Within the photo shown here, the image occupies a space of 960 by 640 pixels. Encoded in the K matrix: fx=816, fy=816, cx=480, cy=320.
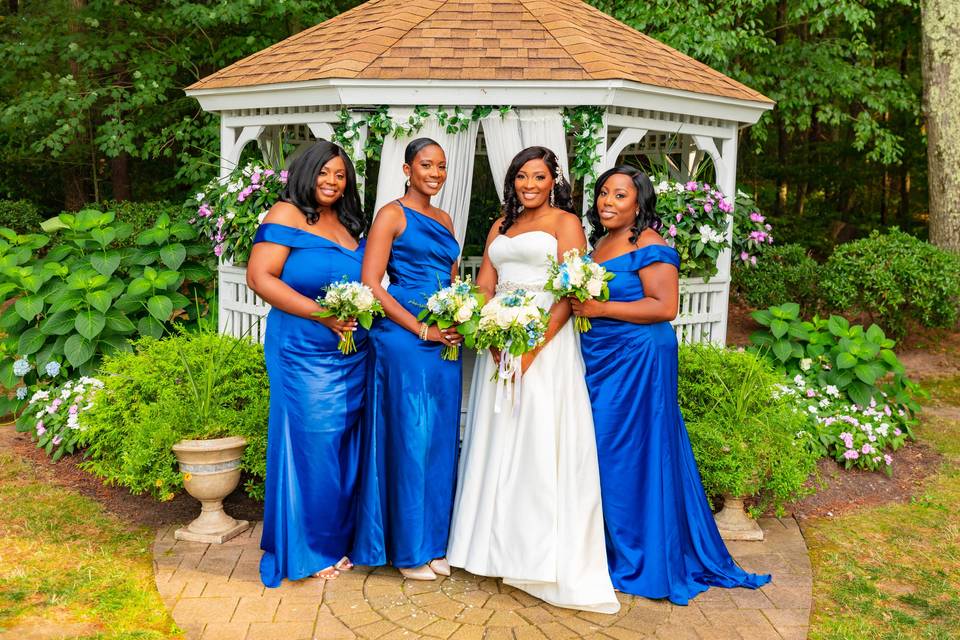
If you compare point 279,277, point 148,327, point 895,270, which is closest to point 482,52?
point 279,277

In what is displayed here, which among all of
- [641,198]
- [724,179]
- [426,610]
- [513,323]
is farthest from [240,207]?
[724,179]

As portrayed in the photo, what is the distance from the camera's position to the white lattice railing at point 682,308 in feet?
22.5

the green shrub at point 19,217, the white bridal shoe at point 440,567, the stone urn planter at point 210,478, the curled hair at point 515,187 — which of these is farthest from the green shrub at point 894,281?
the green shrub at point 19,217

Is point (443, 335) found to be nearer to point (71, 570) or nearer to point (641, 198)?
point (641, 198)

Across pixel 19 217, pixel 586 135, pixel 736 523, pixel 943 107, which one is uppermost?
pixel 943 107

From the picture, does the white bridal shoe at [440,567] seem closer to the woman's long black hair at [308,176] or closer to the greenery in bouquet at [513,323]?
the greenery in bouquet at [513,323]

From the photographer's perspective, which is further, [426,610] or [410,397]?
[410,397]

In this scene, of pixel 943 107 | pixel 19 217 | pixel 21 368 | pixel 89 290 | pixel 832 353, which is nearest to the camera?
pixel 89 290

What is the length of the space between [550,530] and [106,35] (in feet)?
38.8

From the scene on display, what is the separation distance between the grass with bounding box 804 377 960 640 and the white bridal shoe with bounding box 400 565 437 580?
1894mm

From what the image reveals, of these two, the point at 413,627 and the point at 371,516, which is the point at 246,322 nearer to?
the point at 371,516

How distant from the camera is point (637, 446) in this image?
412 centimetres

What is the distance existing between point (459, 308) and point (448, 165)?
2.70 meters

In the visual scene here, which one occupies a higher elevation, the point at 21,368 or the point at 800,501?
the point at 21,368
